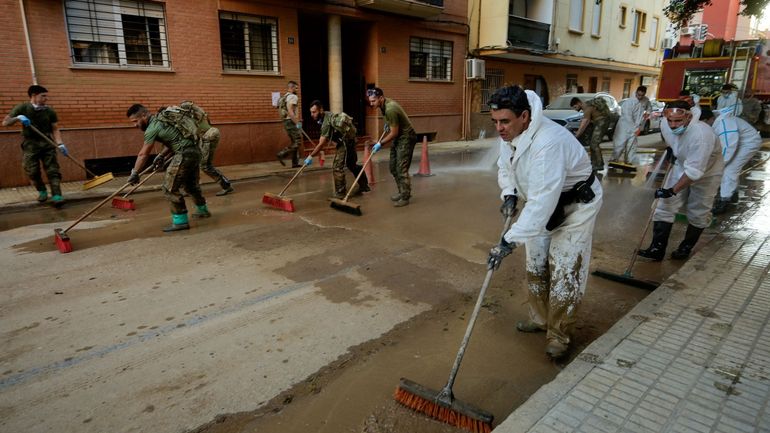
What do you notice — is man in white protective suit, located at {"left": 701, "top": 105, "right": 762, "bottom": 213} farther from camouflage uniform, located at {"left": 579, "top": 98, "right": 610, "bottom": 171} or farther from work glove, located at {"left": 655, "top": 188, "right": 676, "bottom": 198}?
camouflage uniform, located at {"left": 579, "top": 98, "right": 610, "bottom": 171}

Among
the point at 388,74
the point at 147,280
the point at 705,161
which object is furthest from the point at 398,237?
the point at 388,74

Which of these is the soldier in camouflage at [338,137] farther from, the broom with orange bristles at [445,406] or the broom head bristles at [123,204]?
the broom with orange bristles at [445,406]

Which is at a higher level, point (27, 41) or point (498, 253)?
point (27, 41)

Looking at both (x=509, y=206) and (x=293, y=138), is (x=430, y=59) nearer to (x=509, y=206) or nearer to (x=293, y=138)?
(x=293, y=138)

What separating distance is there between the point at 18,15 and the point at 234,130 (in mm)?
4281

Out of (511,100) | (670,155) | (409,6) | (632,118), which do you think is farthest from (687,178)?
(409,6)

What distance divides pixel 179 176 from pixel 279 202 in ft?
4.71

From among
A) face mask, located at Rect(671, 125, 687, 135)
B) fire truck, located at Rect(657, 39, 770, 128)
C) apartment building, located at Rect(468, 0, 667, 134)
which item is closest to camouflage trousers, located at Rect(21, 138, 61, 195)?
face mask, located at Rect(671, 125, 687, 135)

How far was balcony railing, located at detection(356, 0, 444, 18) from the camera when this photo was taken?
496 inches

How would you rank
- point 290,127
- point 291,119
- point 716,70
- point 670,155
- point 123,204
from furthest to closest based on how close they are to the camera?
1. point 716,70
2. point 290,127
3. point 291,119
4. point 123,204
5. point 670,155

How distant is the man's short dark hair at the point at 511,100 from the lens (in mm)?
2574

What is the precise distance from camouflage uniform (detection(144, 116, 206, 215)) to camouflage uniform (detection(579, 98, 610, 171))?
7474mm

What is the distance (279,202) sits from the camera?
22.3ft

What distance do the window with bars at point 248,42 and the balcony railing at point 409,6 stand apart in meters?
2.87
